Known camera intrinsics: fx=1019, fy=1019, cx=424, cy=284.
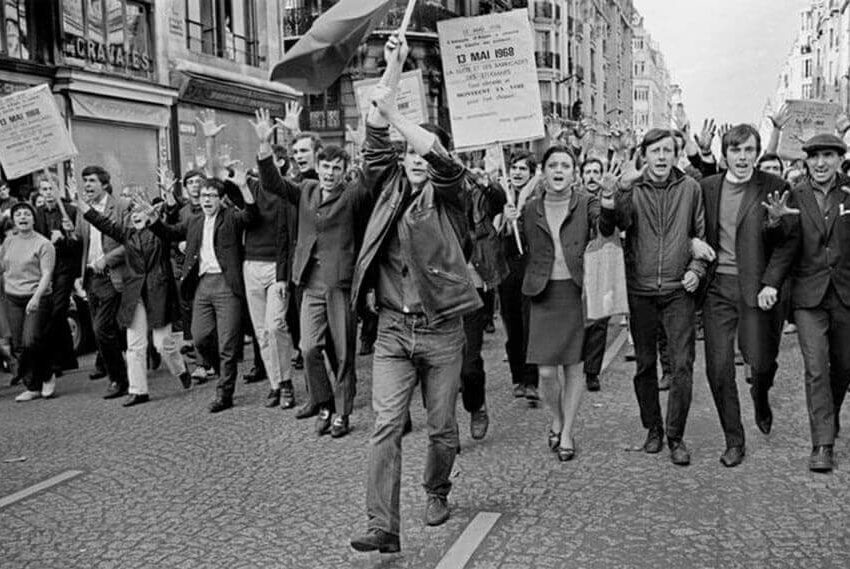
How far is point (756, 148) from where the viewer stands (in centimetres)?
627

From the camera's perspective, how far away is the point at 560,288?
6531 mm

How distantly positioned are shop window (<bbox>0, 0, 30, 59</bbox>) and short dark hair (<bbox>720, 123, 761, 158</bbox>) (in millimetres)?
13186

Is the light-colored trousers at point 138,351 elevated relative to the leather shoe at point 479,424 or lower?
elevated

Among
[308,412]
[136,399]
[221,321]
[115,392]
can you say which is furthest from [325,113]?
[308,412]

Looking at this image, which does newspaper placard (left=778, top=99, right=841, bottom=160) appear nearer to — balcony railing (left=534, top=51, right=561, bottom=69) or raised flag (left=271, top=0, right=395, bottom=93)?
Answer: raised flag (left=271, top=0, right=395, bottom=93)

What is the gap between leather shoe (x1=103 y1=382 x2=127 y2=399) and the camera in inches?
363

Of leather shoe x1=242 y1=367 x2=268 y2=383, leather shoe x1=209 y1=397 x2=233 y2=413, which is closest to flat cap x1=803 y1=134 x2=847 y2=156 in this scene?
leather shoe x1=209 y1=397 x2=233 y2=413

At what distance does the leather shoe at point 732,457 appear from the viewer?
20.3ft

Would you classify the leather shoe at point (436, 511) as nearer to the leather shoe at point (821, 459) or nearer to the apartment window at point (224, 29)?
the leather shoe at point (821, 459)

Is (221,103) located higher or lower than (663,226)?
higher

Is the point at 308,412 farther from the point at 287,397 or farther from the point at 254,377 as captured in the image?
the point at 254,377

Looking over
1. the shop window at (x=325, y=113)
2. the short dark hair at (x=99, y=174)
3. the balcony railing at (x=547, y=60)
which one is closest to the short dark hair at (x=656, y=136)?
the short dark hair at (x=99, y=174)

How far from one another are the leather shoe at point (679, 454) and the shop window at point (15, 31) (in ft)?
44.2

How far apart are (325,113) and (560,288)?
113 feet
